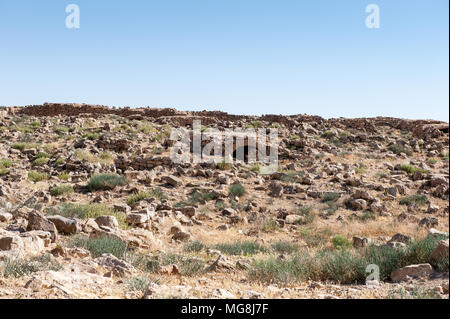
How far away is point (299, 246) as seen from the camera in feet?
23.2

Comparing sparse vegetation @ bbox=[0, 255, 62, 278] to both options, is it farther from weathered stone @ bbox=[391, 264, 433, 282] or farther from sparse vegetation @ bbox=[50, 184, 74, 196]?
sparse vegetation @ bbox=[50, 184, 74, 196]

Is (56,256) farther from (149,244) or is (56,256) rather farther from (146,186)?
(146,186)

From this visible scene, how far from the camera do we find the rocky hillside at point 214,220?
4.09m

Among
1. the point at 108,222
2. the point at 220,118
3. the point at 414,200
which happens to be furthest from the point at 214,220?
the point at 220,118

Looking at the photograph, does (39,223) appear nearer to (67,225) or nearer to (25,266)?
(67,225)

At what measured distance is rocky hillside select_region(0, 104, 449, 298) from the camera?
13.4 ft

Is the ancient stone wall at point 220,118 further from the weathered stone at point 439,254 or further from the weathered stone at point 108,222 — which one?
the weathered stone at point 439,254

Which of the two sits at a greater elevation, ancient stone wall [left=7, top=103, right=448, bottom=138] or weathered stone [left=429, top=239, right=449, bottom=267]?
ancient stone wall [left=7, top=103, right=448, bottom=138]

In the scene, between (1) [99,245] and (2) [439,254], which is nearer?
(2) [439,254]

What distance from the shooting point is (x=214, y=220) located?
30.4 ft

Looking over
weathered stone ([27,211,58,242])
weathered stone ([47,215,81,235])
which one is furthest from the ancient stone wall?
weathered stone ([27,211,58,242])

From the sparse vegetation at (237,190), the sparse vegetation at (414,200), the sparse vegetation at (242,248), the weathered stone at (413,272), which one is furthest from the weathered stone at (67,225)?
the sparse vegetation at (414,200)

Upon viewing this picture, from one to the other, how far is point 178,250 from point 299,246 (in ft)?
7.19

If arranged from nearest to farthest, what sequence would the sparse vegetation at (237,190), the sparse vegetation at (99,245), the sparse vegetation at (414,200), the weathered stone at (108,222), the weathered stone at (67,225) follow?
the sparse vegetation at (99,245)
the weathered stone at (67,225)
the weathered stone at (108,222)
the sparse vegetation at (414,200)
the sparse vegetation at (237,190)
